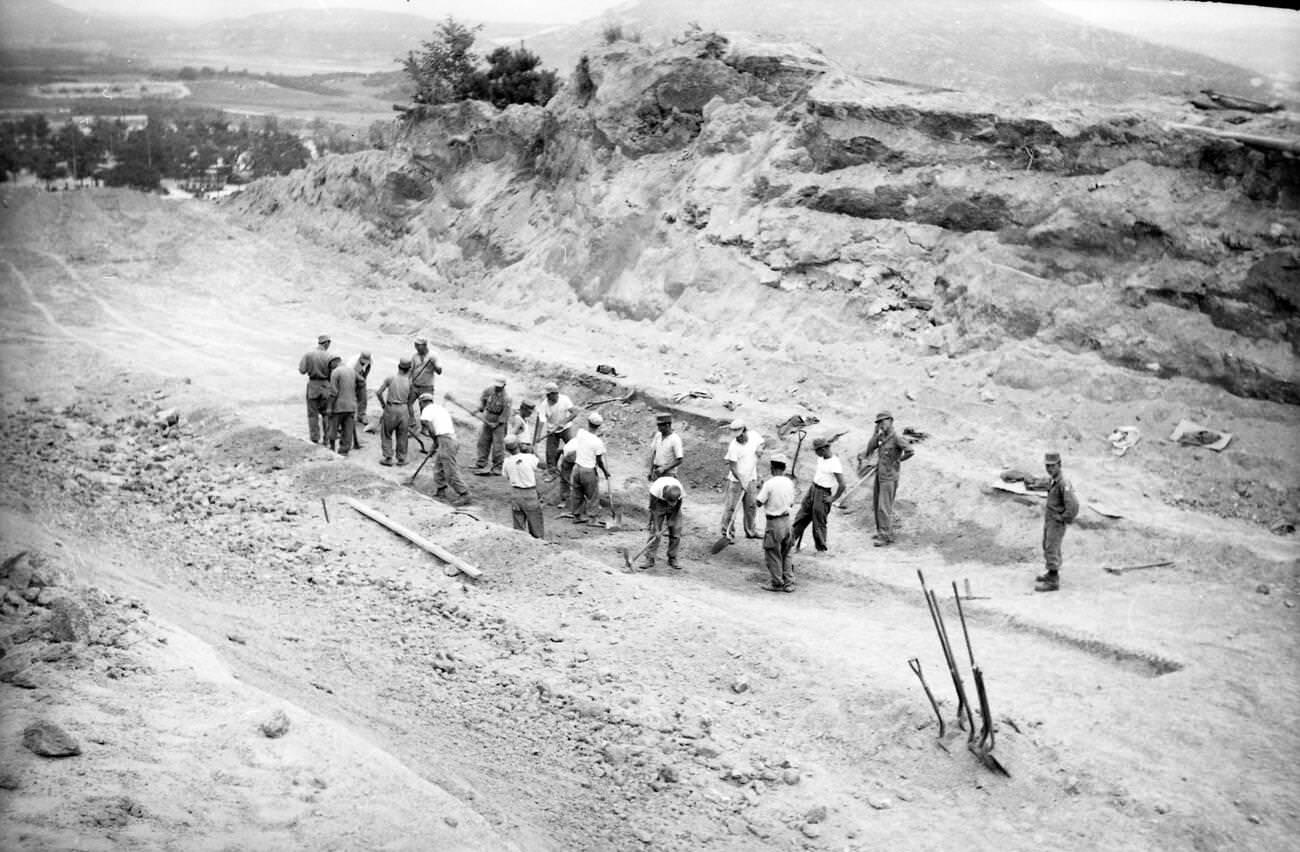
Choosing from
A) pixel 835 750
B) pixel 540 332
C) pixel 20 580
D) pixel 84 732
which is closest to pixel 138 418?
pixel 540 332

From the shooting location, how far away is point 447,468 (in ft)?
48.5

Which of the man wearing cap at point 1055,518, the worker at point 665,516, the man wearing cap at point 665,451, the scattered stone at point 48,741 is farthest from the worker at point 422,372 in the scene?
the scattered stone at point 48,741

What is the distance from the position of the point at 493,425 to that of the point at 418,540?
398 cm

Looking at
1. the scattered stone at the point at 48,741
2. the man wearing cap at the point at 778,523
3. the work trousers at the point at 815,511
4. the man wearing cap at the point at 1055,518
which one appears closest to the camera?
the scattered stone at the point at 48,741

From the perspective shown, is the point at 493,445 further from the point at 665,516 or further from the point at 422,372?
the point at 665,516

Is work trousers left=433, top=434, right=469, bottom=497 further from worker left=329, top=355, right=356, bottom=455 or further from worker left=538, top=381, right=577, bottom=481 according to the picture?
worker left=329, top=355, right=356, bottom=455

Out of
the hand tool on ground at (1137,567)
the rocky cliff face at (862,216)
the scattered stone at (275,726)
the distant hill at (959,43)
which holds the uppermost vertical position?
the distant hill at (959,43)

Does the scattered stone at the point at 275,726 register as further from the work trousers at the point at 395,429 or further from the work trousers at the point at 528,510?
the work trousers at the point at 395,429

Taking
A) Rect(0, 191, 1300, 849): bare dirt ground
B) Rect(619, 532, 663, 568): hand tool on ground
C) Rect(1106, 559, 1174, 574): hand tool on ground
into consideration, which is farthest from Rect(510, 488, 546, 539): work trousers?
Rect(1106, 559, 1174, 574): hand tool on ground

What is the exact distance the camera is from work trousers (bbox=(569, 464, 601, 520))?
46.4ft

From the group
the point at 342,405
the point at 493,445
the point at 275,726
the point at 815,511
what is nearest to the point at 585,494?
the point at 493,445

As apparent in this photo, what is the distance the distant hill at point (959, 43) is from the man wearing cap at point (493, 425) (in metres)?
12.0

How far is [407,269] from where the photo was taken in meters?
26.7

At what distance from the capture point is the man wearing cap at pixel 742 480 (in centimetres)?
1373
